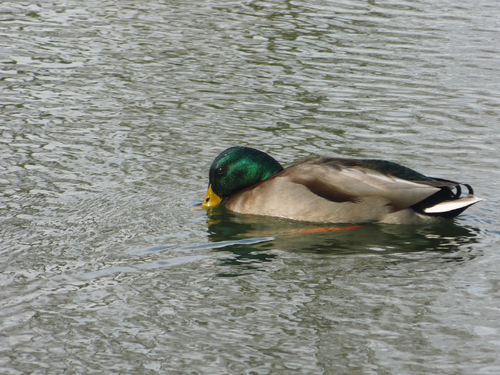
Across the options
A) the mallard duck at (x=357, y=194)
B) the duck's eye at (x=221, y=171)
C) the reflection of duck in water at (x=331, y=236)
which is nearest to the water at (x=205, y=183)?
the reflection of duck in water at (x=331, y=236)

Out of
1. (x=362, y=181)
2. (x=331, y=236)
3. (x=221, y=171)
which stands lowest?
(x=331, y=236)

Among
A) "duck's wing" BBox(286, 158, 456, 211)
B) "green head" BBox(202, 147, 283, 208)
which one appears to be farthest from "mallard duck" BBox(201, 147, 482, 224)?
"green head" BBox(202, 147, 283, 208)

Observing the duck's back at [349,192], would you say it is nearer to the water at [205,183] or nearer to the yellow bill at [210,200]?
the water at [205,183]

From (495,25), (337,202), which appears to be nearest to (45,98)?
(337,202)

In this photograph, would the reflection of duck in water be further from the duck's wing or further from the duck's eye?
the duck's eye

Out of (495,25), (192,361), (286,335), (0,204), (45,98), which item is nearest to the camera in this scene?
(192,361)

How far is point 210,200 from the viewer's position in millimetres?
7703

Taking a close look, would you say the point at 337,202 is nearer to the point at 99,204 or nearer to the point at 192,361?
the point at 99,204

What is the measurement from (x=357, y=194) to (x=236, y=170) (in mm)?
1200

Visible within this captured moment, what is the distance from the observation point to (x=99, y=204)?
287 inches

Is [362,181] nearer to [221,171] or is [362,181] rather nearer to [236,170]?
[236,170]

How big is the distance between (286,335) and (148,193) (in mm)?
2904

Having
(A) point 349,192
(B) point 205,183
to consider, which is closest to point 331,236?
(A) point 349,192

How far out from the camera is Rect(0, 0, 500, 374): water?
16.4 feet
